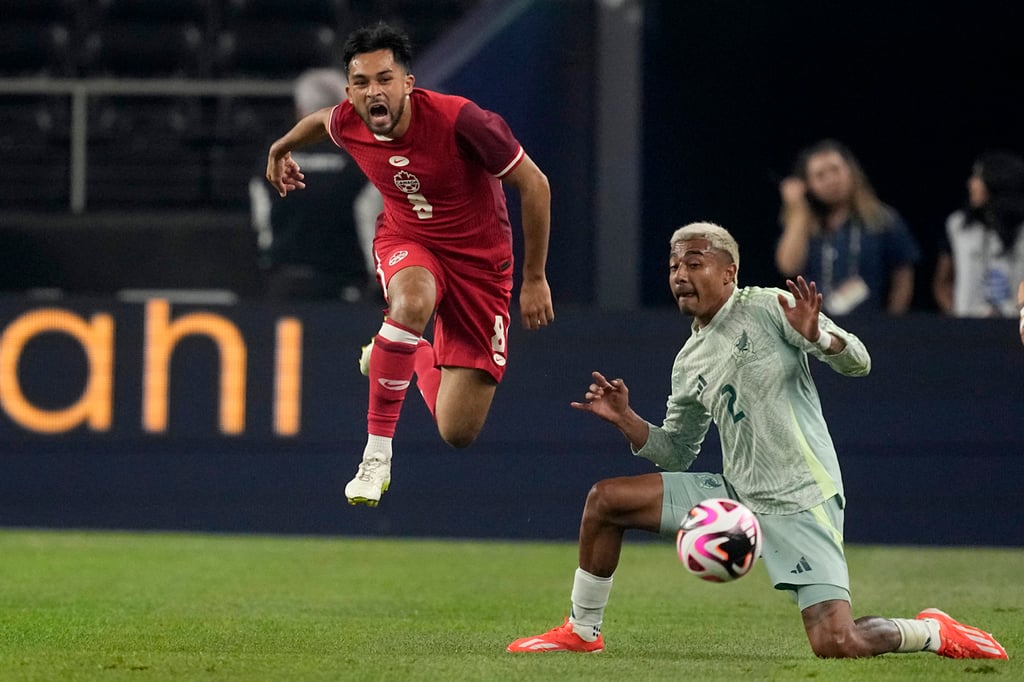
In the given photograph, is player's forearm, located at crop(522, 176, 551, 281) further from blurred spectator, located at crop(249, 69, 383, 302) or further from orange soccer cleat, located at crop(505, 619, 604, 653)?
blurred spectator, located at crop(249, 69, 383, 302)

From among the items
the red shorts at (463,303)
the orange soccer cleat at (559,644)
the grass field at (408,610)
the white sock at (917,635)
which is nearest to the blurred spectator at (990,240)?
the grass field at (408,610)

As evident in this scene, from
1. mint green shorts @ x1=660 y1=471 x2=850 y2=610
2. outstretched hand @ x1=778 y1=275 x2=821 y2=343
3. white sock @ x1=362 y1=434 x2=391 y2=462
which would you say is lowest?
mint green shorts @ x1=660 y1=471 x2=850 y2=610

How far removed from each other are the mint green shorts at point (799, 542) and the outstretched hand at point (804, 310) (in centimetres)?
64

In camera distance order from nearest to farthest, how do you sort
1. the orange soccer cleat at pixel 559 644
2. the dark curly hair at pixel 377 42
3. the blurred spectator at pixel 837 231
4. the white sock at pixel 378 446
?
the orange soccer cleat at pixel 559 644 < the dark curly hair at pixel 377 42 < the white sock at pixel 378 446 < the blurred spectator at pixel 837 231

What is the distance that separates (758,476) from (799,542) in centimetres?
27

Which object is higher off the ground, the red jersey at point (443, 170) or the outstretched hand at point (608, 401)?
the red jersey at point (443, 170)

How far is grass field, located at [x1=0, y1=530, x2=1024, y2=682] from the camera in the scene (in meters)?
5.75

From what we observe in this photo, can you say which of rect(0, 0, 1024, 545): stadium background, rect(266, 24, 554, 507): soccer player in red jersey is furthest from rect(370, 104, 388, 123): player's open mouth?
rect(0, 0, 1024, 545): stadium background

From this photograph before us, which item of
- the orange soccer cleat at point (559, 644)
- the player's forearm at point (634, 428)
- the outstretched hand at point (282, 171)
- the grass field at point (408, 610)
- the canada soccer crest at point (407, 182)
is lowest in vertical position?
the grass field at point (408, 610)

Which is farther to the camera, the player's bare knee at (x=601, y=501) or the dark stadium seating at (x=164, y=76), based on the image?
the dark stadium seating at (x=164, y=76)

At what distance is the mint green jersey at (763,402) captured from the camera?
610 cm

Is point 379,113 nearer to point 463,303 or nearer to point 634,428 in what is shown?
point 463,303

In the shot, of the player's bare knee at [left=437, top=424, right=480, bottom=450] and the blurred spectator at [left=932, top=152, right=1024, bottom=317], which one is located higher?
the blurred spectator at [left=932, top=152, right=1024, bottom=317]

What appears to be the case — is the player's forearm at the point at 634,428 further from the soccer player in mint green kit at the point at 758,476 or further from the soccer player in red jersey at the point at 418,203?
the soccer player in red jersey at the point at 418,203
